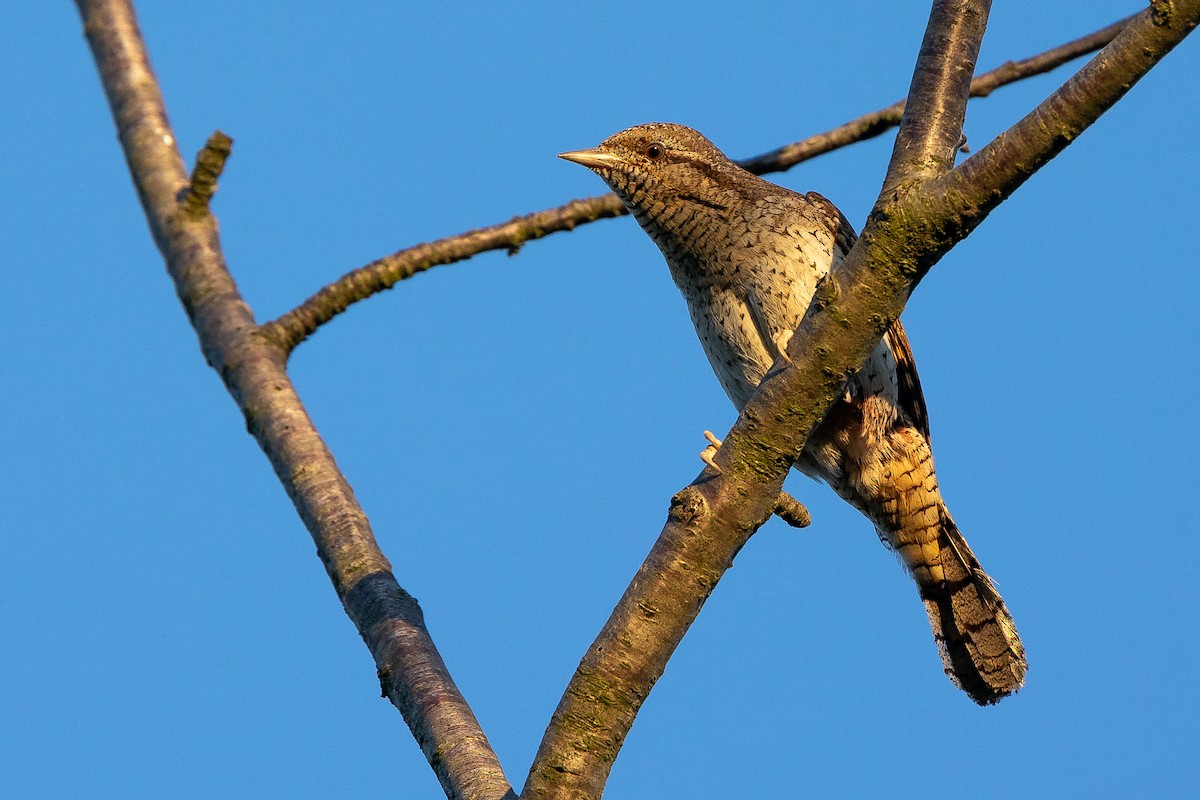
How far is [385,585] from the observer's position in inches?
133

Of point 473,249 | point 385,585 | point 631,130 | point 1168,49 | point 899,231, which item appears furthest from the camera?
point 631,130

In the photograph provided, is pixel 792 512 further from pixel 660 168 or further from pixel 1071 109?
pixel 660 168

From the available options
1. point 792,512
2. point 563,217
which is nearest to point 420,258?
point 563,217

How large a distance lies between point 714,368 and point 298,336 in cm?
170

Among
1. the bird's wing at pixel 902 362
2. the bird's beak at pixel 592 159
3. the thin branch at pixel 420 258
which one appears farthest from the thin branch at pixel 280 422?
the bird's wing at pixel 902 362

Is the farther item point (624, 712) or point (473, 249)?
point (473, 249)

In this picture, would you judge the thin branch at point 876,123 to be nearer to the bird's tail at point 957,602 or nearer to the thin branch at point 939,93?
the thin branch at point 939,93

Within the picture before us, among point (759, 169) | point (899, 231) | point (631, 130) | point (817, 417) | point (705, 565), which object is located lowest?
point (705, 565)

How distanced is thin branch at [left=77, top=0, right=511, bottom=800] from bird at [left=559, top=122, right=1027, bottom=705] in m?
1.59

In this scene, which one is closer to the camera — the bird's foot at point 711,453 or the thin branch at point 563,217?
the bird's foot at point 711,453

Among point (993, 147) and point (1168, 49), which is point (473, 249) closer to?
point (993, 147)

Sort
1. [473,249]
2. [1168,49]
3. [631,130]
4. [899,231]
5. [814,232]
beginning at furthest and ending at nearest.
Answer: [631,130], [814,232], [473,249], [899,231], [1168,49]

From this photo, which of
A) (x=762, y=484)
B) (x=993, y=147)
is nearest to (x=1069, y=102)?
(x=993, y=147)

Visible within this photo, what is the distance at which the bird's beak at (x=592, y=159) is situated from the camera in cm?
506
